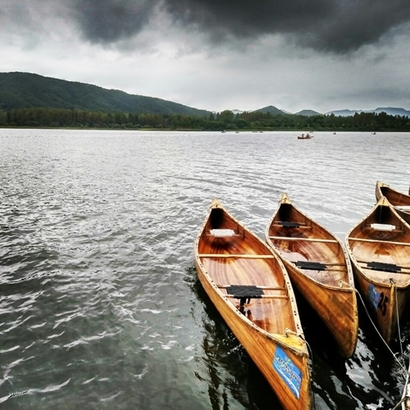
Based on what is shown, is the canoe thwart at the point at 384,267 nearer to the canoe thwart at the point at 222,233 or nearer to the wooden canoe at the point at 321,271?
the wooden canoe at the point at 321,271

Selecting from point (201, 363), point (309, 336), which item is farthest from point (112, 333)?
point (309, 336)

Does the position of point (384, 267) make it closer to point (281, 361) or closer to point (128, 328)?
point (281, 361)

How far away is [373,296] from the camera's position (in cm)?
798

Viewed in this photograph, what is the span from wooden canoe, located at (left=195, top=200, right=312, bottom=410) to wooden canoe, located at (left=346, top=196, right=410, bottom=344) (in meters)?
2.17

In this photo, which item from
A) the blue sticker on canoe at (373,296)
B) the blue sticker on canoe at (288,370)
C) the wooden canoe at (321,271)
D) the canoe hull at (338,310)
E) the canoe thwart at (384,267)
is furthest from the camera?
the canoe thwart at (384,267)

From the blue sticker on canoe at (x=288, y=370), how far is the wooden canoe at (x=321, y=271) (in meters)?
2.19

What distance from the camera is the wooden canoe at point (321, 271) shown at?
6.98 meters

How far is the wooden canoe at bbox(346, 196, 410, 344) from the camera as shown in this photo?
749 cm

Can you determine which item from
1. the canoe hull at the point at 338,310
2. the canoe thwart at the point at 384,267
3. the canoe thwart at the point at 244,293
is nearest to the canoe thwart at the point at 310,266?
the canoe hull at the point at 338,310

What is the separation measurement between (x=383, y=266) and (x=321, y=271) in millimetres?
1671

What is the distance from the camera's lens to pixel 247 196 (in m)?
24.8

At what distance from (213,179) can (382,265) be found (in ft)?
79.4

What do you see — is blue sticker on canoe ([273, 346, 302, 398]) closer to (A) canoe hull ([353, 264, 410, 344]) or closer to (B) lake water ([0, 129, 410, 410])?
(B) lake water ([0, 129, 410, 410])

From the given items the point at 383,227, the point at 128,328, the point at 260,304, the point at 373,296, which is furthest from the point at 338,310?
the point at 383,227
